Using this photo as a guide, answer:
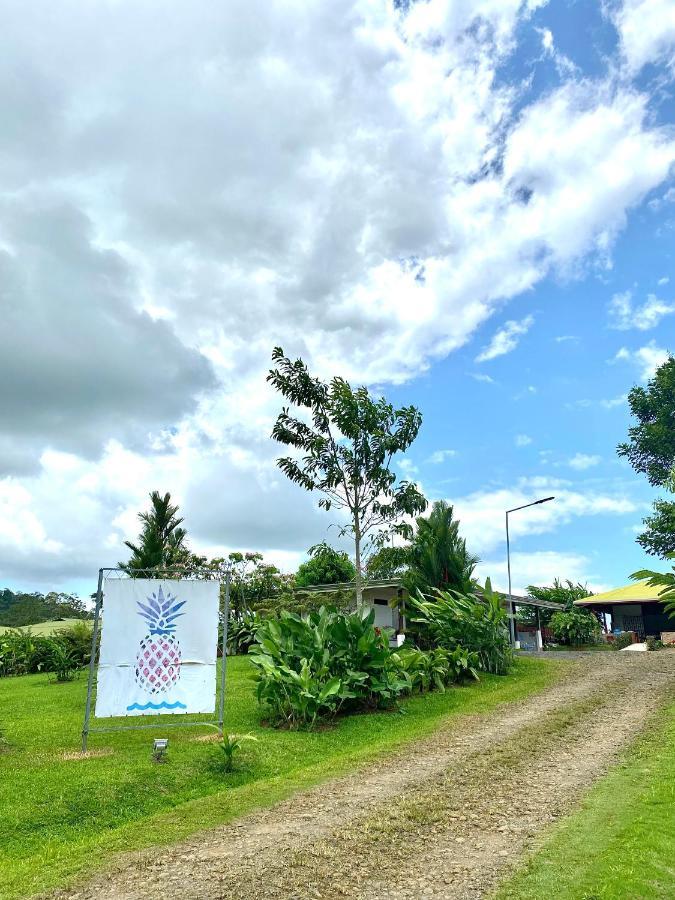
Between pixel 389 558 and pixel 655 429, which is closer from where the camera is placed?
pixel 389 558

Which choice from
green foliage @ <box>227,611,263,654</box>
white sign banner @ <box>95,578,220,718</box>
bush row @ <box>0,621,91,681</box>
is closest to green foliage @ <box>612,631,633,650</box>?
green foliage @ <box>227,611,263,654</box>

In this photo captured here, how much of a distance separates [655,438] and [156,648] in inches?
1558

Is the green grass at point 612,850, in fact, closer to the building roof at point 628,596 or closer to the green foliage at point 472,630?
the green foliage at point 472,630

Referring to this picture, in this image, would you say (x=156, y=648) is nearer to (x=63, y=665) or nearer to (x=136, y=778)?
(x=136, y=778)

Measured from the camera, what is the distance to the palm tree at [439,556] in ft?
62.3

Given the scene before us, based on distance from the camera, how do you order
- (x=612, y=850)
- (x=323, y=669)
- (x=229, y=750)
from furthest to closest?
(x=323, y=669)
(x=229, y=750)
(x=612, y=850)

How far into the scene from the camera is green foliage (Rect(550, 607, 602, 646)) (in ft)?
96.1

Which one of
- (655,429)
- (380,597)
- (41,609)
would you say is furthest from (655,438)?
(41,609)

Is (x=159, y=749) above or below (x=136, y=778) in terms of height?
above

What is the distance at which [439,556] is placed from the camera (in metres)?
19.2

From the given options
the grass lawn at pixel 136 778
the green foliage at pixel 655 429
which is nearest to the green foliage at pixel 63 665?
the grass lawn at pixel 136 778

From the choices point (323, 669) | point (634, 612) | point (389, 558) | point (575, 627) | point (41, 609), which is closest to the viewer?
point (323, 669)

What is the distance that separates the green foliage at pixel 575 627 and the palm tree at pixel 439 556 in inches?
490

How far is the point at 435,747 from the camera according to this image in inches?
357
